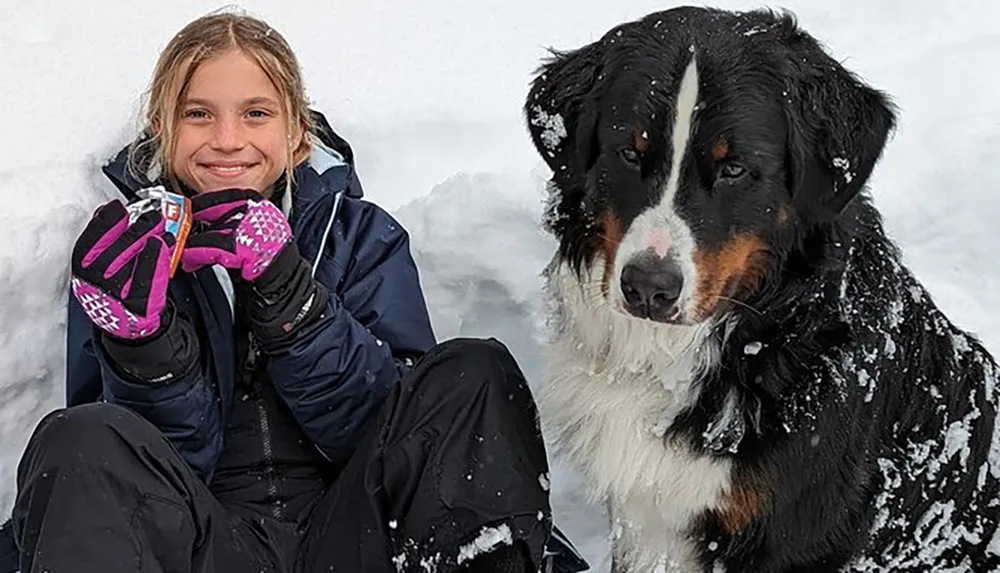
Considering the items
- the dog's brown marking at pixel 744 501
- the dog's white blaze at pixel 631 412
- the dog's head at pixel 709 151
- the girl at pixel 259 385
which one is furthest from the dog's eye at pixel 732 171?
the girl at pixel 259 385

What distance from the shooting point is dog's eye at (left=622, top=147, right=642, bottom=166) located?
2.36 m

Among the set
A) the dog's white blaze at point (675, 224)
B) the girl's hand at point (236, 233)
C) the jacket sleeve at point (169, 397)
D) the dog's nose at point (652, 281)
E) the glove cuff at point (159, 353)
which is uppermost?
the dog's white blaze at point (675, 224)

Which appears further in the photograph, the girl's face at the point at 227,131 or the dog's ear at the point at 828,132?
the girl's face at the point at 227,131

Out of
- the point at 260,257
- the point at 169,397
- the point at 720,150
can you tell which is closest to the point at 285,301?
the point at 260,257

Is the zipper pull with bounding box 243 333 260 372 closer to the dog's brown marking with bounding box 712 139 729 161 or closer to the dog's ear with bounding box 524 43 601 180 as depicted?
the dog's ear with bounding box 524 43 601 180

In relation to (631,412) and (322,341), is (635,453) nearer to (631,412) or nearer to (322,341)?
(631,412)

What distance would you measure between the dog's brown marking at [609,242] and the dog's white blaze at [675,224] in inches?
2.3

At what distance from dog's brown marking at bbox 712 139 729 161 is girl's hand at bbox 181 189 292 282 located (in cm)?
102

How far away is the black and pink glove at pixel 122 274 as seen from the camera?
249cm

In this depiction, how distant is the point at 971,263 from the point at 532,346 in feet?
5.52

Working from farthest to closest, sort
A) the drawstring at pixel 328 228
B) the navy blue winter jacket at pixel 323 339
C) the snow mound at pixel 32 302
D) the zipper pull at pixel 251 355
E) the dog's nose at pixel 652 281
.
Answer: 1. the snow mound at pixel 32 302
2. the drawstring at pixel 328 228
3. the zipper pull at pixel 251 355
4. the navy blue winter jacket at pixel 323 339
5. the dog's nose at pixel 652 281

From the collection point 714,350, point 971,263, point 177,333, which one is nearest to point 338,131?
point 177,333

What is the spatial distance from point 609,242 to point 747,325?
0.37 metres

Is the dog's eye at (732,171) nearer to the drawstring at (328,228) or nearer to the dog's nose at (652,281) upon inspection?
the dog's nose at (652,281)
